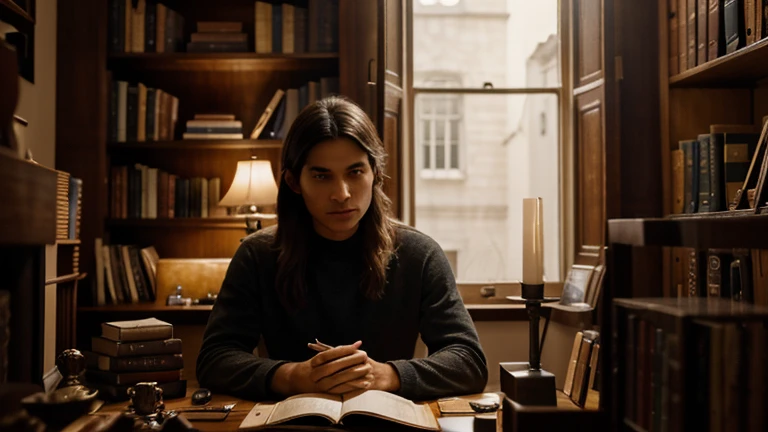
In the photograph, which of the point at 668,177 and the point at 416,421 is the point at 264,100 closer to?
the point at 668,177

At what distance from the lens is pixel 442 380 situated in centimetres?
155

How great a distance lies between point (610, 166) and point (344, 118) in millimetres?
1535

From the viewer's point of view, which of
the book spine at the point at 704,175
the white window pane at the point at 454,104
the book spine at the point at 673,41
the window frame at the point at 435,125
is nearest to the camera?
the book spine at the point at 704,175

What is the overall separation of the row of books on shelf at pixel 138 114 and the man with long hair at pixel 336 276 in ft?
5.14

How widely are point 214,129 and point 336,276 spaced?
165cm

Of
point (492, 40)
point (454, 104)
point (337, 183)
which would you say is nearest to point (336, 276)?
point (337, 183)

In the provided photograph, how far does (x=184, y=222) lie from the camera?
3283 mm

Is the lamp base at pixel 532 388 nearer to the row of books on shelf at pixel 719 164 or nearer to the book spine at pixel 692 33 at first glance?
the row of books on shelf at pixel 719 164

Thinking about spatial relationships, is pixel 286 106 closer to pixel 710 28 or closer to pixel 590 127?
pixel 590 127

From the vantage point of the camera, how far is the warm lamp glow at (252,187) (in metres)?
2.98

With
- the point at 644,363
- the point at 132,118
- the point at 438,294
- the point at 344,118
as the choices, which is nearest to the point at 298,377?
the point at 438,294

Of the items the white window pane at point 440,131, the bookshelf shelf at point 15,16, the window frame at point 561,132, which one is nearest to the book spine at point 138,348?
the bookshelf shelf at point 15,16

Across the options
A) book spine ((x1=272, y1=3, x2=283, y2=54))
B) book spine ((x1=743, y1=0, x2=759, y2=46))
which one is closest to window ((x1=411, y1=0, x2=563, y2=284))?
book spine ((x1=272, y1=3, x2=283, y2=54))

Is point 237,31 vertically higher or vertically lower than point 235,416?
higher
